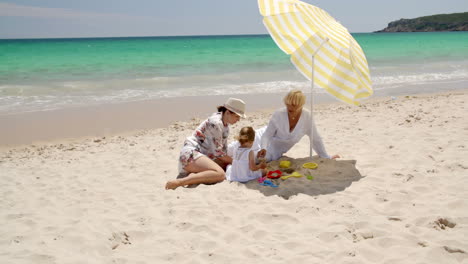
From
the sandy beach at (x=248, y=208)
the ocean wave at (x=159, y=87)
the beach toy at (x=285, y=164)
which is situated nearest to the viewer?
the sandy beach at (x=248, y=208)

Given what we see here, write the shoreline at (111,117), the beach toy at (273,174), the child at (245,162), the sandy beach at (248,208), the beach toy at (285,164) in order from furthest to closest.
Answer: the shoreline at (111,117) → the beach toy at (285,164) → the beach toy at (273,174) → the child at (245,162) → the sandy beach at (248,208)

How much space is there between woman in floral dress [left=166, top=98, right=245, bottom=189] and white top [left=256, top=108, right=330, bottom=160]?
1.74 ft

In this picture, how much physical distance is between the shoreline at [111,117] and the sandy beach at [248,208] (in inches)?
41.3

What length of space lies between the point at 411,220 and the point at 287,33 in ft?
7.71

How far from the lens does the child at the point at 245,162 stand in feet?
14.3

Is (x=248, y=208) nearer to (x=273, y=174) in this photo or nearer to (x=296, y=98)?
(x=273, y=174)

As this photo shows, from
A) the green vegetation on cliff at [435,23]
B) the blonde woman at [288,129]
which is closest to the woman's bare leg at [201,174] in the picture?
the blonde woman at [288,129]

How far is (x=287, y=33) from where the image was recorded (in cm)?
411

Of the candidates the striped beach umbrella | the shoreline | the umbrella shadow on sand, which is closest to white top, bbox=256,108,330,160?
the umbrella shadow on sand

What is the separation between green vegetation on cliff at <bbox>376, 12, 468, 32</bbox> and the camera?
89312mm

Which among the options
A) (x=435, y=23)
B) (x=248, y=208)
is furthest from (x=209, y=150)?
(x=435, y=23)

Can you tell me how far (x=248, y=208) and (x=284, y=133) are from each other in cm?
147

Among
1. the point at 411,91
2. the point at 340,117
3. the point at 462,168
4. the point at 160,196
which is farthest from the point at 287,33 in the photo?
the point at 411,91

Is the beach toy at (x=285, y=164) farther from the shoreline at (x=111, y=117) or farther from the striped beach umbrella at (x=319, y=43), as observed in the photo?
the shoreline at (x=111, y=117)
